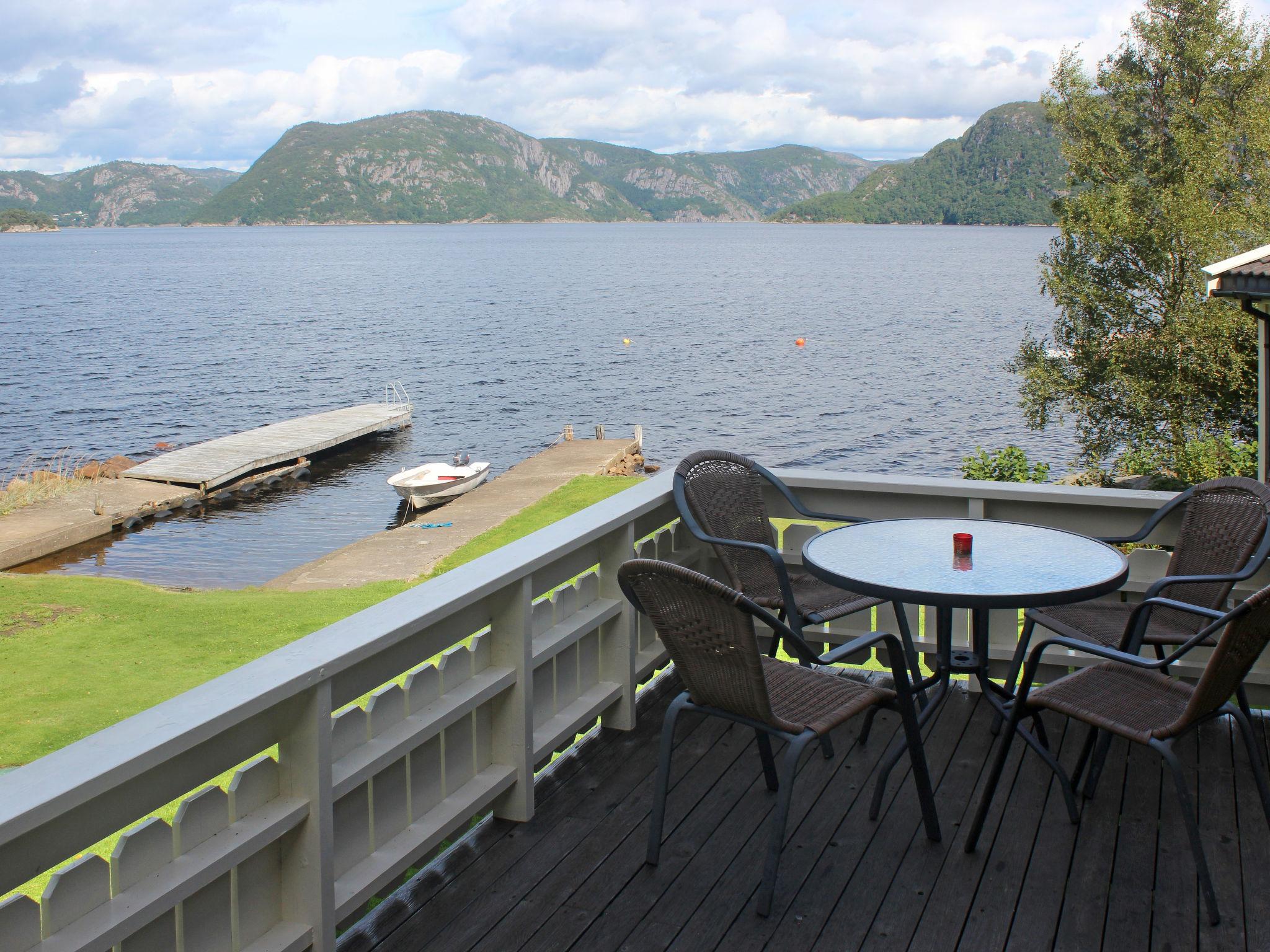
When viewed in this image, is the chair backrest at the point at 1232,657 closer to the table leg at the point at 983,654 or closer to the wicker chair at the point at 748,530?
the table leg at the point at 983,654

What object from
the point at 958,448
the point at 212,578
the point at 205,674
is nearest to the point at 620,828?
the point at 205,674

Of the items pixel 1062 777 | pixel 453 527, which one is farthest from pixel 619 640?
pixel 453 527

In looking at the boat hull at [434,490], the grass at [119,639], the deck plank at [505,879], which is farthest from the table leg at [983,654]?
the boat hull at [434,490]

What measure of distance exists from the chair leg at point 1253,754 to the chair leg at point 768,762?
3.98 feet

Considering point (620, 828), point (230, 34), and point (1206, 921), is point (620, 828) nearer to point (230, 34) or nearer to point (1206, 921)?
point (1206, 921)

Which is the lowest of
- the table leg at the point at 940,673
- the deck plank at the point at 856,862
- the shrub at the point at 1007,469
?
the shrub at the point at 1007,469

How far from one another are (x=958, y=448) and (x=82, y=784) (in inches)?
1147

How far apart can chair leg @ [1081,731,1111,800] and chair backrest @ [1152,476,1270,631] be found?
0.74 meters

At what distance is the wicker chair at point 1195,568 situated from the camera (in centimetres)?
348

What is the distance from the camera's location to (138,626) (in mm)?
13266

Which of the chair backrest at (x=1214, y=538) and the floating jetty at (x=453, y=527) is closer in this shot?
the chair backrest at (x=1214, y=538)

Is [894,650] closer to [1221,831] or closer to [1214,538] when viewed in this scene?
[1221,831]

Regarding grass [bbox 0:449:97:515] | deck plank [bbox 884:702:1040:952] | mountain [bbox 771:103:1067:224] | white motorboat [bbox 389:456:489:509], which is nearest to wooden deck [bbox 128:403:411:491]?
grass [bbox 0:449:97:515]

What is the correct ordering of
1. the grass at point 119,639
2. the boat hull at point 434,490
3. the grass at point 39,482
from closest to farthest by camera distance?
1. the grass at point 119,639
2. the grass at point 39,482
3. the boat hull at point 434,490
